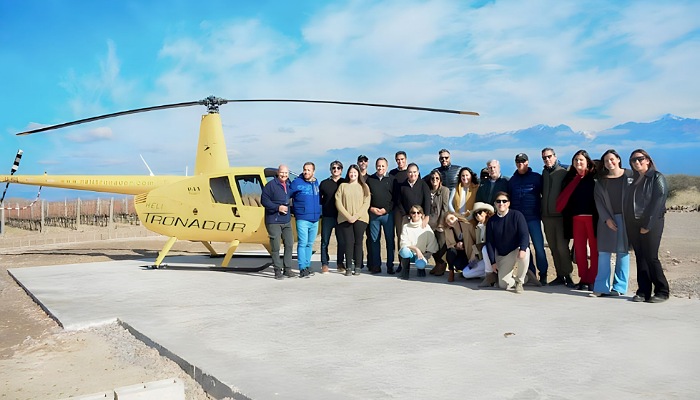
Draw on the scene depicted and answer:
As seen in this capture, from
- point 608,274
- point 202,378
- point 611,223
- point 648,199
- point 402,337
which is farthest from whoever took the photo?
point 608,274

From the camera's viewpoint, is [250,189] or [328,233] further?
[250,189]

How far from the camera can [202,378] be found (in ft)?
12.2

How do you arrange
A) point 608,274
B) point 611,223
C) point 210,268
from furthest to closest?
point 210,268, point 608,274, point 611,223

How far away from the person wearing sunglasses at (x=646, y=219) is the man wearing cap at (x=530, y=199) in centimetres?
112

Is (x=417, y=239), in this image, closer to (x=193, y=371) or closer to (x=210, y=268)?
(x=210, y=268)

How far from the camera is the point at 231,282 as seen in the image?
755cm

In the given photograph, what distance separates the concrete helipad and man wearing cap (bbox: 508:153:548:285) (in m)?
0.46

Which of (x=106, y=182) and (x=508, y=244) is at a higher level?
(x=106, y=182)

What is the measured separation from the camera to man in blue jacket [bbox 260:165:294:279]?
7523mm

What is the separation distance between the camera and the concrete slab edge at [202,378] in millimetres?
3428

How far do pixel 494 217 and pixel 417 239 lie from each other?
126cm

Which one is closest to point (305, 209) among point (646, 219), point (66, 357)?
point (66, 357)

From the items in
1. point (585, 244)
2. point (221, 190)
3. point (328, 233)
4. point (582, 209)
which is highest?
point (221, 190)

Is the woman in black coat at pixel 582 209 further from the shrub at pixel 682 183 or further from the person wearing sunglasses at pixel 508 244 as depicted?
the shrub at pixel 682 183
